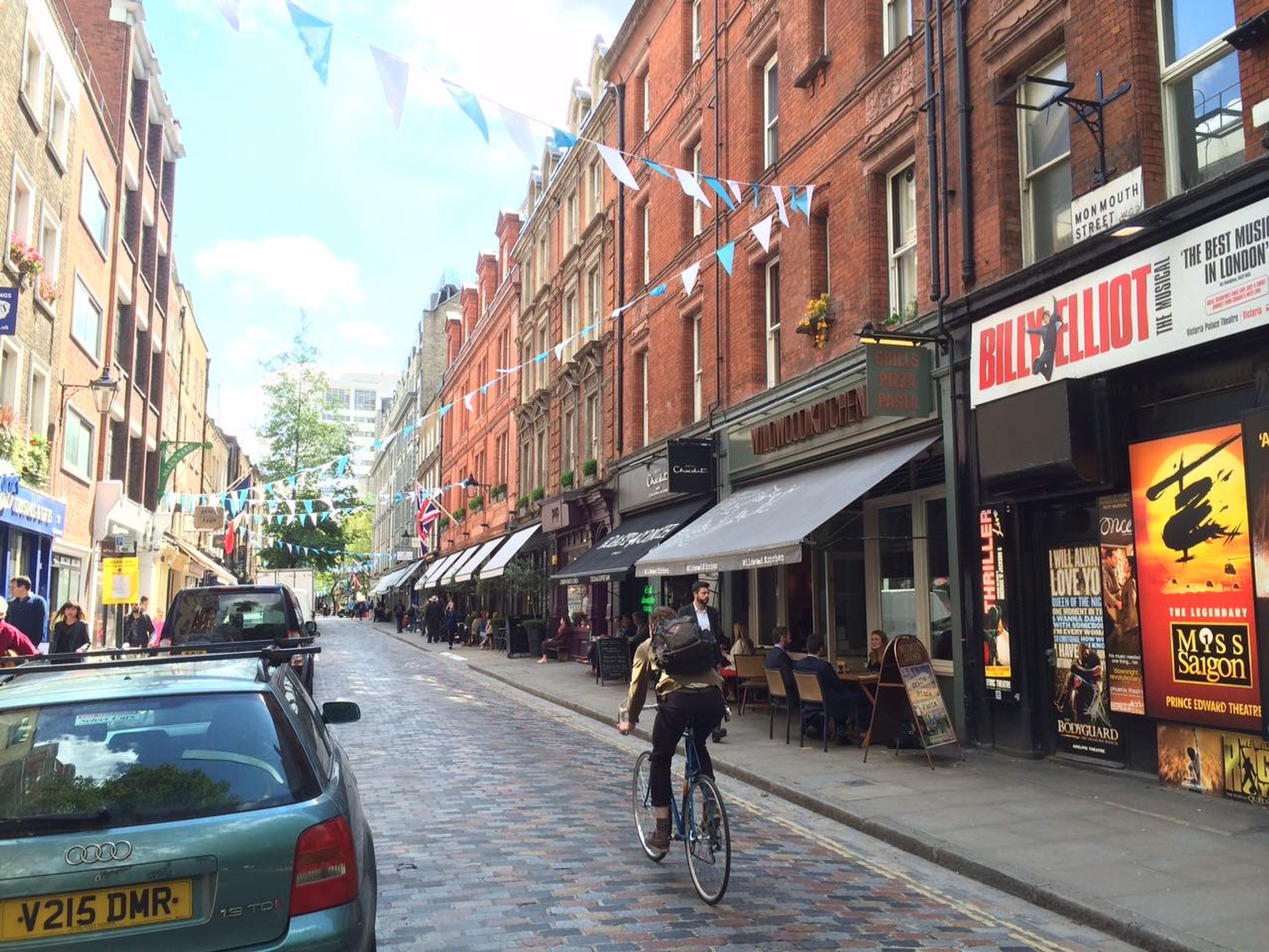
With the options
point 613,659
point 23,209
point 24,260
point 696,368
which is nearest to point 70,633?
point 24,260

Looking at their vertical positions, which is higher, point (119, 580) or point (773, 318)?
point (773, 318)

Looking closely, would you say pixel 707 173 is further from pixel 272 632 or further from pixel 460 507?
pixel 460 507

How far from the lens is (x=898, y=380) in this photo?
11438 millimetres

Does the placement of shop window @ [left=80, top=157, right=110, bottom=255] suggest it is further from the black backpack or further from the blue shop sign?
the black backpack

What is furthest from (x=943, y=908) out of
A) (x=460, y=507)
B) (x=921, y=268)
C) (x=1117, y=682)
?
(x=460, y=507)

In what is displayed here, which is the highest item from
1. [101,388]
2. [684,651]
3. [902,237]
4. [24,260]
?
[24,260]

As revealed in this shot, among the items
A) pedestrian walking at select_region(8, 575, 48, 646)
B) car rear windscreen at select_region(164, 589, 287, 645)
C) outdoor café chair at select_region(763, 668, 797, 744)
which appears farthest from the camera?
car rear windscreen at select_region(164, 589, 287, 645)

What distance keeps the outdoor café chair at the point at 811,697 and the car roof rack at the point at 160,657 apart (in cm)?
710

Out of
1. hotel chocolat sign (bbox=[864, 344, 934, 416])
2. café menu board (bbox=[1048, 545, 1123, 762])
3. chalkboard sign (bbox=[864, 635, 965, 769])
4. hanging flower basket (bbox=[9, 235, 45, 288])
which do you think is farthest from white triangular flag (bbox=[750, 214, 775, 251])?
hanging flower basket (bbox=[9, 235, 45, 288])

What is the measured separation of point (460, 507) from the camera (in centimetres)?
4762

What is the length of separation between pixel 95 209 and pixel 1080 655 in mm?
22834

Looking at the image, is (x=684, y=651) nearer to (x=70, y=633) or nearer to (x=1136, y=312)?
(x=1136, y=312)

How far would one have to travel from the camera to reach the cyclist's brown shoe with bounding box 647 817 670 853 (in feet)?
20.5

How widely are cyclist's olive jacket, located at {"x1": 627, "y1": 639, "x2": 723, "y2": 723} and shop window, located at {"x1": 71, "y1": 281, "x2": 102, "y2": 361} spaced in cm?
1933
